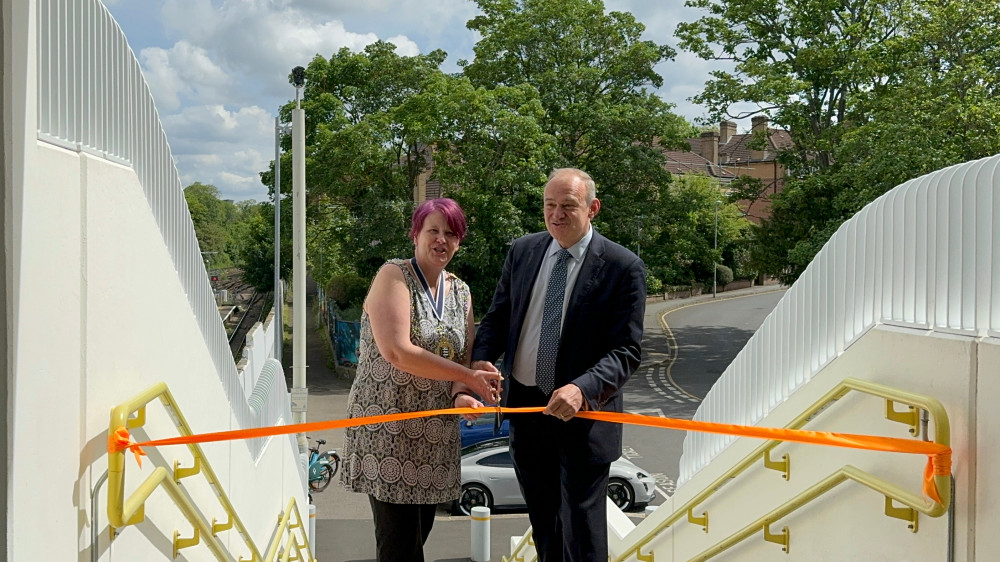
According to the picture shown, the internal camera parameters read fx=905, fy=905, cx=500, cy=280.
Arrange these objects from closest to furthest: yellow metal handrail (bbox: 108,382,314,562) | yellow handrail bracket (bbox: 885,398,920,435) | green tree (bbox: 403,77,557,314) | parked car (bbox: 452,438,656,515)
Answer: yellow metal handrail (bbox: 108,382,314,562) → yellow handrail bracket (bbox: 885,398,920,435) → parked car (bbox: 452,438,656,515) → green tree (bbox: 403,77,557,314)

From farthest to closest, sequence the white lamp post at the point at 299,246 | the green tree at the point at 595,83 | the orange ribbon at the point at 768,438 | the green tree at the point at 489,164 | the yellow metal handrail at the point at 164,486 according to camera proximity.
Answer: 1. the green tree at the point at 595,83
2. the green tree at the point at 489,164
3. the white lamp post at the point at 299,246
4. the orange ribbon at the point at 768,438
5. the yellow metal handrail at the point at 164,486

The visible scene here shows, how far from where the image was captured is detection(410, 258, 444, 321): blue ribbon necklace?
3994 millimetres

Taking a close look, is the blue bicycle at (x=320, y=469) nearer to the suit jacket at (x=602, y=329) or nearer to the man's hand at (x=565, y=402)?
the suit jacket at (x=602, y=329)

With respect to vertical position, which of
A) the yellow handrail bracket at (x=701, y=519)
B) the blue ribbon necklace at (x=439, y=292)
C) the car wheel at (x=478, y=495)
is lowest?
the car wheel at (x=478, y=495)

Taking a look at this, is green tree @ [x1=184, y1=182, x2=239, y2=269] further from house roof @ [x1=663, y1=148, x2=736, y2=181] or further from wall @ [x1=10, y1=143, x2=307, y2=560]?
wall @ [x1=10, y1=143, x2=307, y2=560]

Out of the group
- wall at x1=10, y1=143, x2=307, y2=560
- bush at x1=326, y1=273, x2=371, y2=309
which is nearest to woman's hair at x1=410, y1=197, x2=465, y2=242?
wall at x1=10, y1=143, x2=307, y2=560

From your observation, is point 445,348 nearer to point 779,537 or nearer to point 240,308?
point 779,537

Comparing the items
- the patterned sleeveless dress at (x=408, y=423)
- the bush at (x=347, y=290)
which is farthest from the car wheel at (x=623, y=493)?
the bush at (x=347, y=290)

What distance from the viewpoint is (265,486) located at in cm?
514

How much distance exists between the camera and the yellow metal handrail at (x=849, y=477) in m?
2.44

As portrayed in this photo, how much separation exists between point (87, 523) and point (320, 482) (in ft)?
48.4

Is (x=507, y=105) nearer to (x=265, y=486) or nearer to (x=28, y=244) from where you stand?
(x=265, y=486)

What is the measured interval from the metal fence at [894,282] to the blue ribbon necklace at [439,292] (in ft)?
4.87

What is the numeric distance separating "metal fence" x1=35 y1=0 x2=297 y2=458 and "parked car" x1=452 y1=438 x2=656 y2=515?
12.1 m
